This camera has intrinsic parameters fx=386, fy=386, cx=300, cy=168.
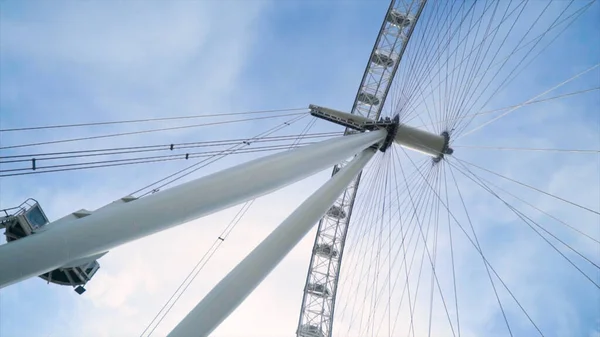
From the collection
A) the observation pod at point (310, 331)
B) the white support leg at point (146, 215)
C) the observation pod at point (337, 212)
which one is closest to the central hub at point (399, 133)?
the white support leg at point (146, 215)

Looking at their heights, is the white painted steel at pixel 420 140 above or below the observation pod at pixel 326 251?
below

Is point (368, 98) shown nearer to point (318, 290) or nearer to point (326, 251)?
point (326, 251)

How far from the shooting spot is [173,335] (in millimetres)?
8297

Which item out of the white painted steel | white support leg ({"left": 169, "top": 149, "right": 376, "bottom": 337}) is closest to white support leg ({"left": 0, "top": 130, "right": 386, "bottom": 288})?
white support leg ({"left": 169, "top": 149, "right": 376, "bottom": 337})

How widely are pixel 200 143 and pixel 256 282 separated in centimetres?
621

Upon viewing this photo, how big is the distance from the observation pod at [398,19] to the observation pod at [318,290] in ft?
73.0

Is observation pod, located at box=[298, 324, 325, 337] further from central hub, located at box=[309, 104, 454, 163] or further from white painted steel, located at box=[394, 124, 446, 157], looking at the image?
white painted steel, located at box=[394, 124, 446, 157]

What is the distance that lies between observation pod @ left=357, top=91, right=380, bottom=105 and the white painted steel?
1013 centimetres

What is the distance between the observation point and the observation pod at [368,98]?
99.2 ft

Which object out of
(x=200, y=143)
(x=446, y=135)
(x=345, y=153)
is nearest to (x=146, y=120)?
(x=200, y=143)

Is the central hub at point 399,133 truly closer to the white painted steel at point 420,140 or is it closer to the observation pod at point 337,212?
the white painted steel at point 420,140

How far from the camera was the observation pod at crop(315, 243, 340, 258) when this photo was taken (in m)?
34.2

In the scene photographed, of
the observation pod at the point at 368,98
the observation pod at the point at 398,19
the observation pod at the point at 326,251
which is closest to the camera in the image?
the observation pod at the point at 398,19

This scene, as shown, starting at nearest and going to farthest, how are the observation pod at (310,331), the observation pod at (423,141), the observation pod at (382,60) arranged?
1. the observation pod at (423,141)
2. the observation pod at (382,60)
3. the observation pod at (310,331)
